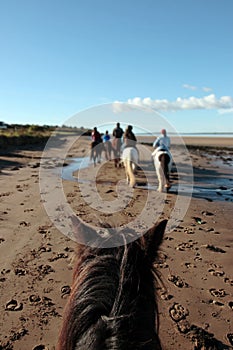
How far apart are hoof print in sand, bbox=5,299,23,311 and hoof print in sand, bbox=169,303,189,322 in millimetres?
1521

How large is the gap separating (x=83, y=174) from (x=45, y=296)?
816cm

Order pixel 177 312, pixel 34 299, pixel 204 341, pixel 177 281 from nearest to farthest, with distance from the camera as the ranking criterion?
pixel 204 341
pixel 177 312
pixel 34 299
pixel 177 281

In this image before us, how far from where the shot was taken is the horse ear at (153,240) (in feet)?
5.92

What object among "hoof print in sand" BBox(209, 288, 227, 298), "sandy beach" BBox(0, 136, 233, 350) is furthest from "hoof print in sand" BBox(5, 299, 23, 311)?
"hoof print in sand" BBox(209, 288, 227, 298)

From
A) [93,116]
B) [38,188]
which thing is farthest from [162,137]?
[93,116]

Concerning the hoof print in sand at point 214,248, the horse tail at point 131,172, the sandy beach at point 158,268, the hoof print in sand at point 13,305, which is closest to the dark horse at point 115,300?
the sandy beach at point 158,268

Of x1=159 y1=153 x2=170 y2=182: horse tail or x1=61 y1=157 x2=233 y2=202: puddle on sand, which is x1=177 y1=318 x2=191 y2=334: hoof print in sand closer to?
x1=61 y1=157 x2=233 y2=202: puddle on sand

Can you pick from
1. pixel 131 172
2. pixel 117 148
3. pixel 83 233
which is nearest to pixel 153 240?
pixel 83 233

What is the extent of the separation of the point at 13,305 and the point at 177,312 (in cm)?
167

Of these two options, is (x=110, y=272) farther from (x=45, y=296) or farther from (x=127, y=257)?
(x=45, y=296)

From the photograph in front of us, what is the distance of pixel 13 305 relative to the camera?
3160 mm

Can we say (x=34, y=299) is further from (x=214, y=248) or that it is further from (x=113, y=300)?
(x=214, y=248)

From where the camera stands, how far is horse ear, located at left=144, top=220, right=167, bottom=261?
Result: 181 centimetres

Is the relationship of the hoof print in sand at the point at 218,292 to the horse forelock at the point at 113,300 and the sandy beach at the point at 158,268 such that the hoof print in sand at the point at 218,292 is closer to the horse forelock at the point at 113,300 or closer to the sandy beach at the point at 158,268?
the sandy beach at the point at 158,268
